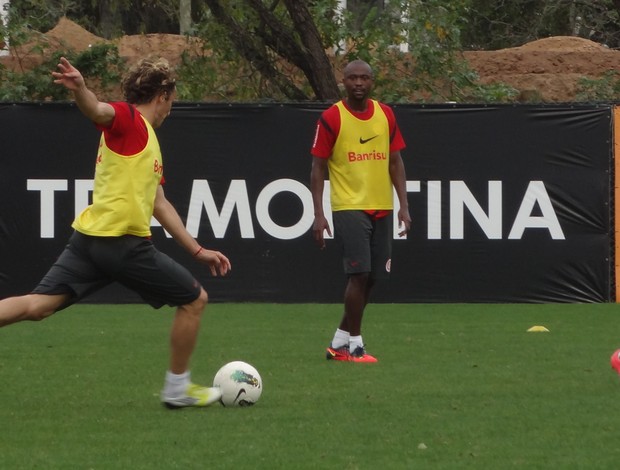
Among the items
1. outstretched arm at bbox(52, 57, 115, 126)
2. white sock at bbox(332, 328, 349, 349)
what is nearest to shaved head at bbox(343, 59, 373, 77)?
white sock at bbox(332, 328, 349, 349)

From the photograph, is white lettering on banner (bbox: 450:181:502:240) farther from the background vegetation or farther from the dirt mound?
the dirt mound

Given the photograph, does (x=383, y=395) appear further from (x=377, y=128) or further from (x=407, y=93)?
(x=407, y=93)

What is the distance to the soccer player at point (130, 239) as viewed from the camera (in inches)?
270

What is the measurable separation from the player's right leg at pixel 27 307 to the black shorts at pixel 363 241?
306cm

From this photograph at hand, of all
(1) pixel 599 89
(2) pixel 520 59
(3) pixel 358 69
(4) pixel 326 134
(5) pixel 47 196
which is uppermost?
(2) pixel 520 59

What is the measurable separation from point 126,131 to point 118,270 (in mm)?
706

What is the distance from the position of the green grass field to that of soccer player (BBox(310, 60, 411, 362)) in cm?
36

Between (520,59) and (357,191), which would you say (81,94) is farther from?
(520,59)

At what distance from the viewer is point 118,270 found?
22.8 feet

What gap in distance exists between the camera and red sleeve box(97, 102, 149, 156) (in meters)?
6.77

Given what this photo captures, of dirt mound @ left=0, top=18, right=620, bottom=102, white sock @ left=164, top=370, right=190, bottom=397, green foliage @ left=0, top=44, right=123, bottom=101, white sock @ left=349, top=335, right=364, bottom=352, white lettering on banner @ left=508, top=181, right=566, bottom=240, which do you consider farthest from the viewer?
dirt mound @ left=0, top=18, right=620, bottom=102

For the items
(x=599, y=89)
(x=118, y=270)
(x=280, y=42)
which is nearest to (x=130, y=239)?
(x=118, y=270)

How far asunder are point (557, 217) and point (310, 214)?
2.66 m

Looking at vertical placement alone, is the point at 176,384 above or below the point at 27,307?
below
